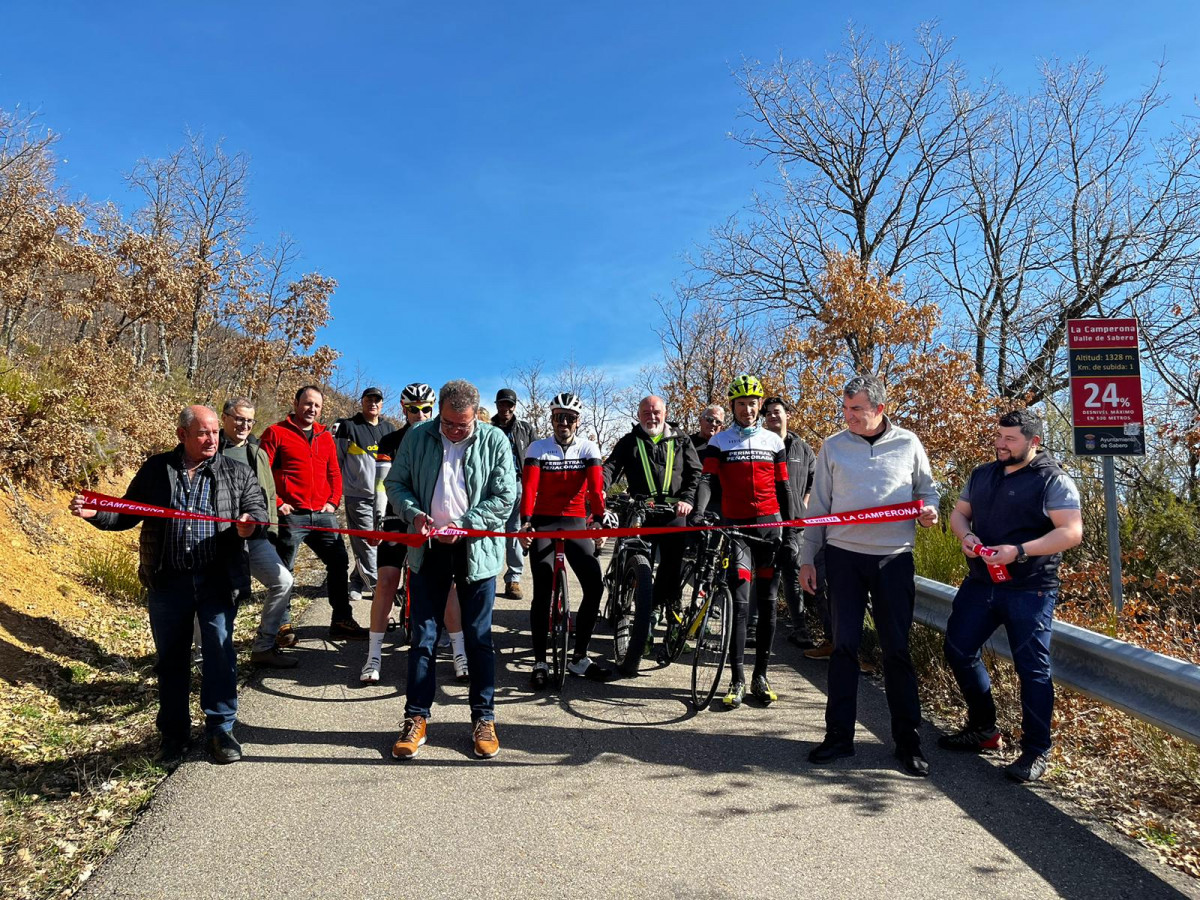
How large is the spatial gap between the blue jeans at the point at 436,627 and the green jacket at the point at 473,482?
0.31 feet

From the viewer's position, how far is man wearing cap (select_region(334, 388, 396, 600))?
861 cm

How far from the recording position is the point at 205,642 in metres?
4.63

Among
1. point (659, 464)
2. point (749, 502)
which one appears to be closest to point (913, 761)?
point (749, 502)

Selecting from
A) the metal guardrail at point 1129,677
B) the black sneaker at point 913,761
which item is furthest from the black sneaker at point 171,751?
the metal guardrail at point 1129,677

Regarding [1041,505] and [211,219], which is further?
[211,219]

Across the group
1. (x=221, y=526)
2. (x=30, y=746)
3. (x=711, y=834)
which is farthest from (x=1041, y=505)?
(x=30, y=746)

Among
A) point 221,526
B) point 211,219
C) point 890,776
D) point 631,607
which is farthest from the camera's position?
point 211,219

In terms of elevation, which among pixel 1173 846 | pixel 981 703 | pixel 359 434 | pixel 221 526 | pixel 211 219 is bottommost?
pixel 1173 846

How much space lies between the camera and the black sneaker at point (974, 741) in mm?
4766

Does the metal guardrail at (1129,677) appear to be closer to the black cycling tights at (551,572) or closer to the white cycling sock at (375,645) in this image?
the black cycling tights at (551,572)

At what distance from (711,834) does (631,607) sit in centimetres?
348

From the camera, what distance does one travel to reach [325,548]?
7.19 metres

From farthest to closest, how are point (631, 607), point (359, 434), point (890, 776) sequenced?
point (359, 434), point (631, 607), point (890, 776)

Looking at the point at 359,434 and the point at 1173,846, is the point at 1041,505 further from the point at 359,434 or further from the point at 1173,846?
the point at 359,434
